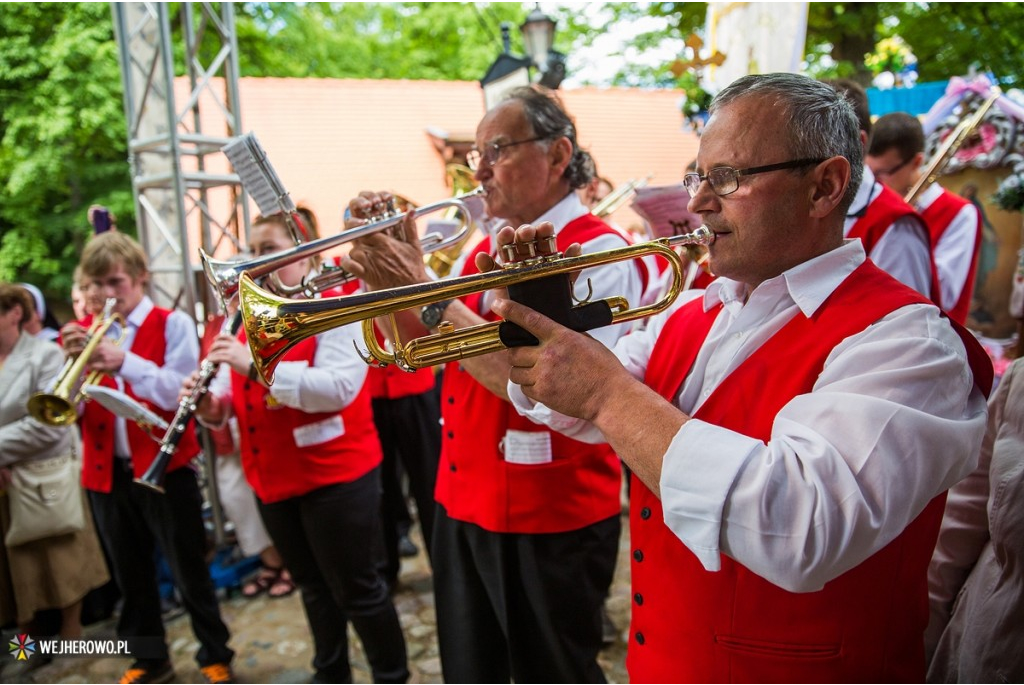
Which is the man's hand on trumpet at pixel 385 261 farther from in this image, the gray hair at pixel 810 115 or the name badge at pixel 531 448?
the gray hair at pixel 810 115

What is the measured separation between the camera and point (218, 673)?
3.74 meters

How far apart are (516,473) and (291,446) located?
136 centimetres

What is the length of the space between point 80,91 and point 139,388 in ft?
34.9

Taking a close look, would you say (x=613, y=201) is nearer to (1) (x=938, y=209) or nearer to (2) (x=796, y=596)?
(1) (x=938, y=209)

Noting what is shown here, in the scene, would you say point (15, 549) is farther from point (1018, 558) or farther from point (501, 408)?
point (1018, 558)

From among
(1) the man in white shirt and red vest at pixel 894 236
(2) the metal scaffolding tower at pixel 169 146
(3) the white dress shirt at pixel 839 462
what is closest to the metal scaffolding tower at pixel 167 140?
(2) the metal scaffolding tower at pixel 169 146

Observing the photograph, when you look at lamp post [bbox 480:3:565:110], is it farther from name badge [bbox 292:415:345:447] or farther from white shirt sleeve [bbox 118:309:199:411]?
name badge [bbox 292:415:345:447]

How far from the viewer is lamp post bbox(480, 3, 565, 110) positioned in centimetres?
673

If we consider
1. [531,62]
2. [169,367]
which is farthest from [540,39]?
[169,367]

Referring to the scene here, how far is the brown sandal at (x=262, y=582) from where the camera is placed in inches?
193

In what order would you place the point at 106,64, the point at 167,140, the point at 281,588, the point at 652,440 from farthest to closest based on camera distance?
the point at 106,64, the point at 167,140, the point at 281,588, the point at 652,440

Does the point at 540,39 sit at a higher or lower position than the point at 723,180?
higher

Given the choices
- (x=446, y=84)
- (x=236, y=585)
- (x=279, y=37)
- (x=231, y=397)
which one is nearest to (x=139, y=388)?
(x=231, y=397)

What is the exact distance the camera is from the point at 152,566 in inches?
153
